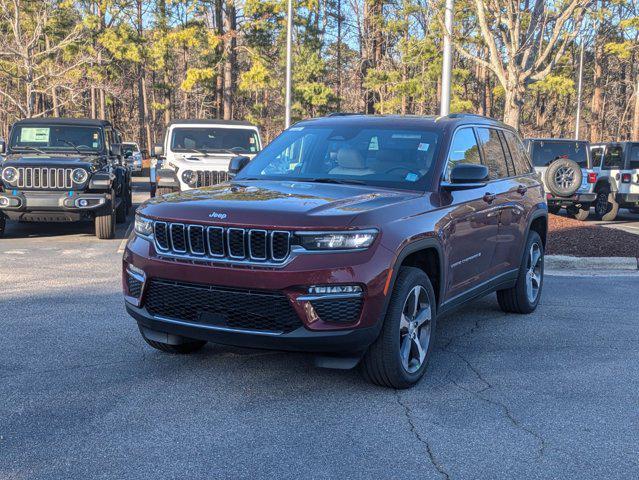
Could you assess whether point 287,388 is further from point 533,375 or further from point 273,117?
point 273,117

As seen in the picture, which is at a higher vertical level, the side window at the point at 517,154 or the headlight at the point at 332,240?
the side window at the point at 517,154

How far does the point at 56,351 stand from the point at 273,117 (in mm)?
46822

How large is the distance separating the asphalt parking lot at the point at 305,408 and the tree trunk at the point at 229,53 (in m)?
26.6

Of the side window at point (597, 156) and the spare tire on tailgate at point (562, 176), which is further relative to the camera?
the side window at point (597, 156)

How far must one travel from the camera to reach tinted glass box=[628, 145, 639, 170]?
17.9 metres

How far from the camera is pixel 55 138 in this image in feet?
42.3

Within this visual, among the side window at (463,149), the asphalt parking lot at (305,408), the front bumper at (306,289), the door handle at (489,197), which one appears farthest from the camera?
the door handle at (489,197)

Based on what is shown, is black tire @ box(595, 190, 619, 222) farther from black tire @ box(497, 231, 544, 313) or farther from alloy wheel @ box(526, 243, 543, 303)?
black tire @ box(497, 231, 544, 313)

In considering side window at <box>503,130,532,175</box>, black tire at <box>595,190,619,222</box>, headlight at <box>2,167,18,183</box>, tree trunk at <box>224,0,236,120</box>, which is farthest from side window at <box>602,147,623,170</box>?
tree trunk at <box>224,0,236,120</box>

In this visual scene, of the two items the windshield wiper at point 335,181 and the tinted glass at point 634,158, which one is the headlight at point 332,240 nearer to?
the windshield wiper at point 335,181

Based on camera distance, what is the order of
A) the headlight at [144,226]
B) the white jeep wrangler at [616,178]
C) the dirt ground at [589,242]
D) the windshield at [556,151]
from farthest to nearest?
1. the white jeep wrangler at [616,178]
2. the windshield at [556,151]
3. the dirt ground at [589,242]
4. the headlight at [144,226]

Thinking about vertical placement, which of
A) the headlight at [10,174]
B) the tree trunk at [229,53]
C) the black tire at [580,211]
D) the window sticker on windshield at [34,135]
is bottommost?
the black tire at [580,211]

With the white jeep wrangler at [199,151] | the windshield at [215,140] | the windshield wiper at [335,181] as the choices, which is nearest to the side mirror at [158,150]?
the white jeep wrangler at [199,151]

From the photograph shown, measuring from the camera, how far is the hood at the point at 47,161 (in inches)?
455
